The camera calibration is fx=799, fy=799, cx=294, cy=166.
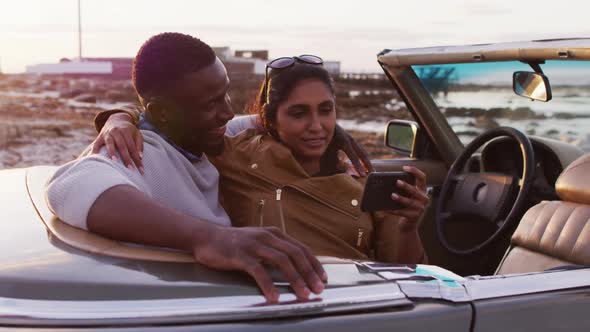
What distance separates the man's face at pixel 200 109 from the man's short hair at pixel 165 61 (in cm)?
3

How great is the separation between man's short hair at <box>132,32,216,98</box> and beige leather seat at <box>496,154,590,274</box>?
49.0 inches

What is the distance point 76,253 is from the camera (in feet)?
6.12

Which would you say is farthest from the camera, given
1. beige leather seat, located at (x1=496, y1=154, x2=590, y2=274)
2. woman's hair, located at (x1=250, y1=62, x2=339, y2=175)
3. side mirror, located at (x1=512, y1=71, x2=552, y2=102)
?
side mirror, located at (x1=512, y1=71, x2=552, y2=102)

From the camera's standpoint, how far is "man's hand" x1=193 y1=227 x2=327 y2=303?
5.67ft

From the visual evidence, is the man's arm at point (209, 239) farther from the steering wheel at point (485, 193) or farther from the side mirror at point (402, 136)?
the side mirror at point (402, 136)

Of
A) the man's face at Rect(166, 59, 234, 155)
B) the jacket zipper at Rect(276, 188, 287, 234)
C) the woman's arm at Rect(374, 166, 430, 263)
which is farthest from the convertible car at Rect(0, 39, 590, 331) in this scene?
the jacket zipper at Rect(276, 188, 287, 234)

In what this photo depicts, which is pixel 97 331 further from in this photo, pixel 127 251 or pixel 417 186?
pixel 417 186

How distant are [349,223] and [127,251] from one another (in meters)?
0.99

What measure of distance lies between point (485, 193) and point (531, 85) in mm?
534

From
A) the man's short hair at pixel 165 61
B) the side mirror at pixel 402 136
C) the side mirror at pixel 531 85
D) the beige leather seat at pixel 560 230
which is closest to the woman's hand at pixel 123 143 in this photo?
the man's short hair at pixel 165 61

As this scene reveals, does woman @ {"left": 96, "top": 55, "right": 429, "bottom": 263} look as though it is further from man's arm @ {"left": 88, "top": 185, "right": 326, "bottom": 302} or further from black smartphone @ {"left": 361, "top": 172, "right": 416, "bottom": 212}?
man's arm @ {"left": 88, "top": 185, "right": 326, "bottom": 302}

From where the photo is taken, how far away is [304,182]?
268 cm

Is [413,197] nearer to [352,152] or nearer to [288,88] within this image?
[352,152]

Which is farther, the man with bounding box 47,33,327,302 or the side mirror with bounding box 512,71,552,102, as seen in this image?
the side mirror with bounding box 512,71,552,102
